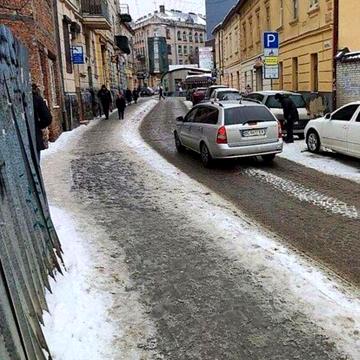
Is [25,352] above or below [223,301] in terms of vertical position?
above

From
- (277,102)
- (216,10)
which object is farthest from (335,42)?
(216,10)

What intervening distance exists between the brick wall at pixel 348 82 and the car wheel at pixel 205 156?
7622mm

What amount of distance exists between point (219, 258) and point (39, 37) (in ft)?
37.7

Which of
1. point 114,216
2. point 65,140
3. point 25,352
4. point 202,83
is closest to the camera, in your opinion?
point 25,352

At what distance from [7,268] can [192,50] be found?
12208cm

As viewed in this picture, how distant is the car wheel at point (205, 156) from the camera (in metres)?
10.5

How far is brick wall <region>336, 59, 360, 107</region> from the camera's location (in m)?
15.6

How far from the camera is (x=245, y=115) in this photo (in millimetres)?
10336

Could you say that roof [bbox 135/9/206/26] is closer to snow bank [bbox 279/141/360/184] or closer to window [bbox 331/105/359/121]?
snow bank [bbox 279/141/360/184]

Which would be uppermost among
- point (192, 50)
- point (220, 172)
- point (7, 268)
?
point (192, 50)

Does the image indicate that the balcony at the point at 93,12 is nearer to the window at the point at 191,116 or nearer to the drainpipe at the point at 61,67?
the drainpipe at the point at 61,67

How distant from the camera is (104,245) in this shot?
5582mm

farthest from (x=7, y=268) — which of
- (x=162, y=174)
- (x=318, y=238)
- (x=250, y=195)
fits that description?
(x=162, y=174)

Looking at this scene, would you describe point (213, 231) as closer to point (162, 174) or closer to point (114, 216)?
point (114, 216)
